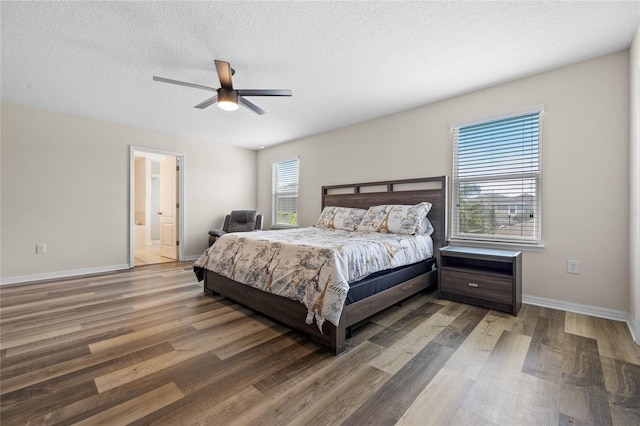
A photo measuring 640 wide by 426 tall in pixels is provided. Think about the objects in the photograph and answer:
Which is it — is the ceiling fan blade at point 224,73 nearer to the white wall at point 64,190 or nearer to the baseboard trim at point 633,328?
the white wall at point 64,190

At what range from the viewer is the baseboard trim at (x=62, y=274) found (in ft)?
12.0

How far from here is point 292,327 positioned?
7.25ft

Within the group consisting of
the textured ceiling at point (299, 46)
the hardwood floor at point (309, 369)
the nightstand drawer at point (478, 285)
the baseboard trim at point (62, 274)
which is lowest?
the hardwood floor at point (309, 369)

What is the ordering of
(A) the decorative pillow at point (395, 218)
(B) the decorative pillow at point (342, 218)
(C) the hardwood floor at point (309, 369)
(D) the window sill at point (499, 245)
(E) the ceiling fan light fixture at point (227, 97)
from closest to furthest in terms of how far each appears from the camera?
1. (C) the hardwood floor at point (309, 369)
2. (E) the ceiling fan light fixture at point (227, 97)
3. (D) the window sill at point (499, 245)
4. (A) the decorative pillow at point (395, 218)
5. (B) the decorative pillow at point (342, 218)

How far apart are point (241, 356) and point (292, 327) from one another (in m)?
0.48

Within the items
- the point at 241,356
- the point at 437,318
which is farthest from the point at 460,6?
the point at 241,356

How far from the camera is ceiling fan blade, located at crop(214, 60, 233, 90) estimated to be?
2.26 m

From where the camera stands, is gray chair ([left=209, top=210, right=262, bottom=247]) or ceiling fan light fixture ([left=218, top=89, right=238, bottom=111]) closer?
ceiling fan light fixture ([left=218, top=89, right=238, bottom=111])

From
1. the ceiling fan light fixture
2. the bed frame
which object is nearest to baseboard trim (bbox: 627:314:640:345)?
the bed frame

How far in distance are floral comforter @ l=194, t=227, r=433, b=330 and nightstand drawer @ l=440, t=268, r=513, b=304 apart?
14.1 inches

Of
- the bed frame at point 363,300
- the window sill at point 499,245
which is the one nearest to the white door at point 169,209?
the bed frame at point 363,300

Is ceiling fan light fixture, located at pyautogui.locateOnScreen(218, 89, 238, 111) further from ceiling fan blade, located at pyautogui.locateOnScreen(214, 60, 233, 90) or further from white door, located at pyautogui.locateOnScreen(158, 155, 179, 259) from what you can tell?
white door, located at pyautogui.locateOnScreen(158, 155, 179, 259)

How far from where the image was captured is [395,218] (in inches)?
135

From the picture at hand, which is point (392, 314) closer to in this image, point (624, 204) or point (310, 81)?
point (624, 204)
